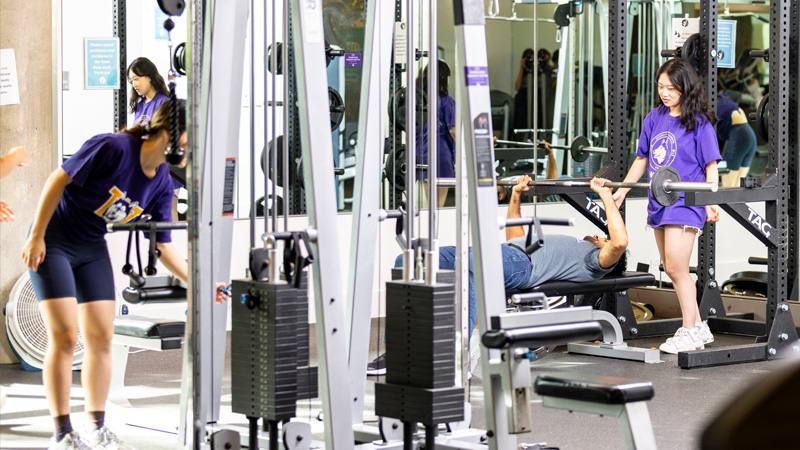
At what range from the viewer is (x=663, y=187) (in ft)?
17.0

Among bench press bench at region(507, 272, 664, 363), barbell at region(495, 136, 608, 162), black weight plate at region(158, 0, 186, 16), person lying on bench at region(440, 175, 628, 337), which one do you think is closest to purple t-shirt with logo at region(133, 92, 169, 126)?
black weight plate at region(158, 0, 186, 16)

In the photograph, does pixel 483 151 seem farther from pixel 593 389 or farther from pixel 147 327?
pixel 147 327

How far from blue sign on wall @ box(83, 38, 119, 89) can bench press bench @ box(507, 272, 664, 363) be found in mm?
2296

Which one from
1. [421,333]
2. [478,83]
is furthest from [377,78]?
[421,333]

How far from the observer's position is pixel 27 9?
309 cm

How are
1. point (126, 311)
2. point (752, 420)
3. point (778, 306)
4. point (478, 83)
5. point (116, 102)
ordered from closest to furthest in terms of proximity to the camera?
1. point (752, 420)
2. point (478, 83)
3. point (126, 311)
4. point (116, 102)
5. point (778, 306)

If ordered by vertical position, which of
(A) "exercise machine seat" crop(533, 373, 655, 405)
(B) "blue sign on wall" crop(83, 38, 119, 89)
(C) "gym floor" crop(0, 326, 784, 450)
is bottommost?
(C) "gym floor" crop(0, 326, 784, 450)

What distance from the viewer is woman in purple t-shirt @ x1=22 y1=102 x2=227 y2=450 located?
3.11 m

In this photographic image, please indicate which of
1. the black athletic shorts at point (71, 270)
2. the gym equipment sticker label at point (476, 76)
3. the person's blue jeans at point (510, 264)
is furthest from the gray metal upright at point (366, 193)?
the person's blue jeans at point (510, 264)

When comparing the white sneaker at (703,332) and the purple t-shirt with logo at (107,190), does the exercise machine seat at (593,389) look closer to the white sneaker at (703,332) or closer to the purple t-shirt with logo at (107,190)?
the purple t-shirt with logo at (107,190)

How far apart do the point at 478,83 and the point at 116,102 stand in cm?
137

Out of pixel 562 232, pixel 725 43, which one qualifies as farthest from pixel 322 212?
pixel 562 232

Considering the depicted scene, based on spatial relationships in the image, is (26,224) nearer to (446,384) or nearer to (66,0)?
(66,0)

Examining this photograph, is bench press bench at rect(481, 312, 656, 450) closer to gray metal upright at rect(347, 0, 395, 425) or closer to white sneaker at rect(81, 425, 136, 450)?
gray metal upright at rect(347, 0, 395, 425)
